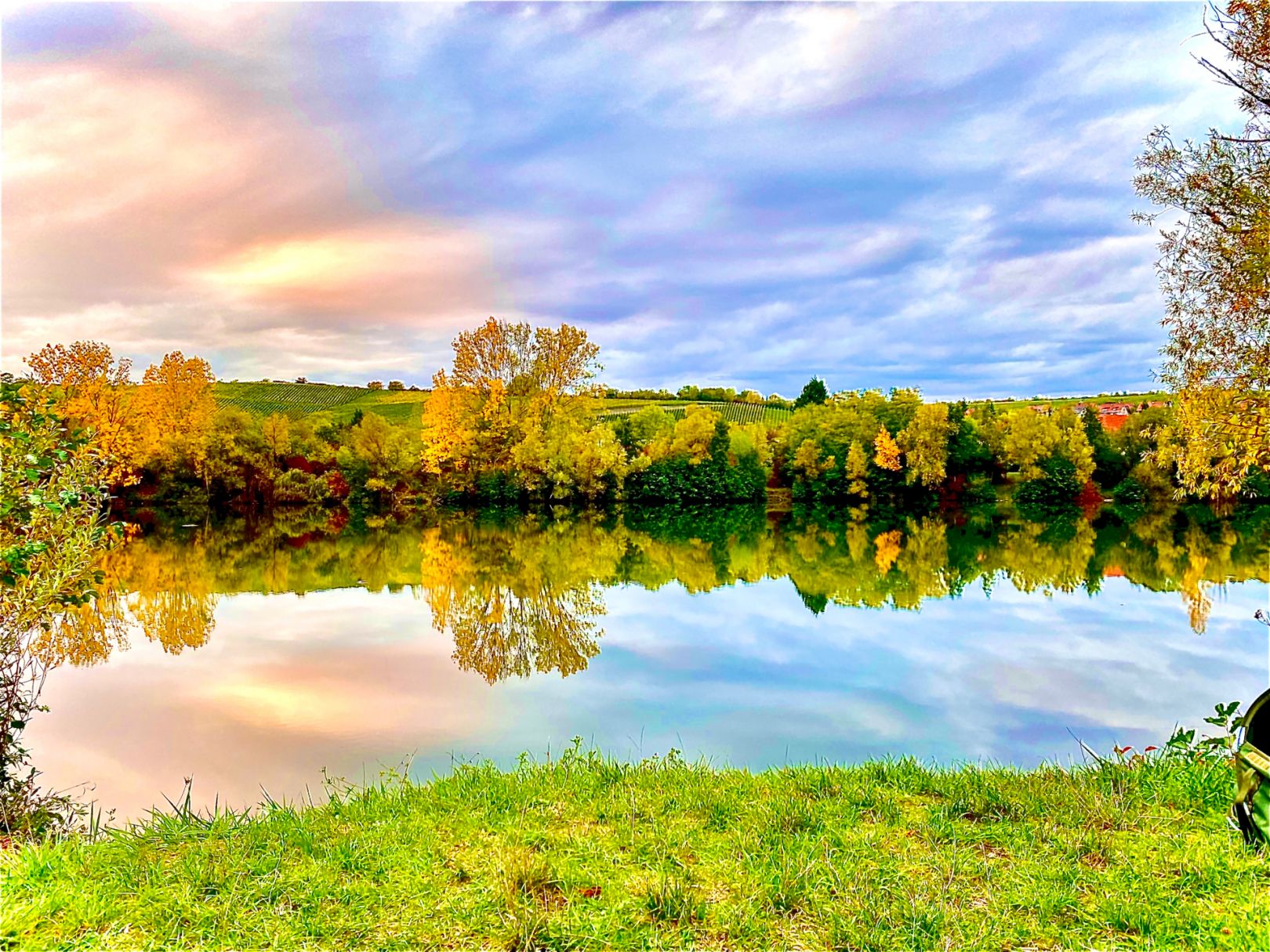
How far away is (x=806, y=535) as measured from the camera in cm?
3312

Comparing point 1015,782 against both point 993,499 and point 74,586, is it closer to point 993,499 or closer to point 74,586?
point 74,586

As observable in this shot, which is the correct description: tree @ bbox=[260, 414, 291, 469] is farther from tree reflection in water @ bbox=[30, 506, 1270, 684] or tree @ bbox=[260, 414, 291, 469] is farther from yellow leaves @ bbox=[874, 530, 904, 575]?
yellow leaves @ bbox=[874, 530, 904, 575]

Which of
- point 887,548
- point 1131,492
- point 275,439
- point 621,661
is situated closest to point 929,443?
point 1131,492

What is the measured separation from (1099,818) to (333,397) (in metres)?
86.3

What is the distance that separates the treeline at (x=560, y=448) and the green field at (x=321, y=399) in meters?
21.4

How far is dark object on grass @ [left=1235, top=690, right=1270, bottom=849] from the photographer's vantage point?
9.83 ft

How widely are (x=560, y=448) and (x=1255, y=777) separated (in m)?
40.1

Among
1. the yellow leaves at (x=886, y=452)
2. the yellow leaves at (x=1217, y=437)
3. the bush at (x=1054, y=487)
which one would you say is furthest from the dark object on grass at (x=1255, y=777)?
the bush at (x=1054, y=487)

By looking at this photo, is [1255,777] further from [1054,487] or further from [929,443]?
[1054,487]

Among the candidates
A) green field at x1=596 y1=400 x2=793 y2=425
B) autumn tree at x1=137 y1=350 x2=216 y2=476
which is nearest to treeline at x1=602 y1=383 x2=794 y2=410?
green field at x1=596 y1=400 x2=793 y2=425

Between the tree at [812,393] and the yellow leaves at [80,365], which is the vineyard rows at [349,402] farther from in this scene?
the yellow leaves at [80,365]

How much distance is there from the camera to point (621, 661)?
1197 centimetres

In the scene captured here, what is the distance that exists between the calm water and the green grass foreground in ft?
8.16

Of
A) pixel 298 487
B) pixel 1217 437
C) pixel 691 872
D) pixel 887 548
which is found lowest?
pixel 887 548
